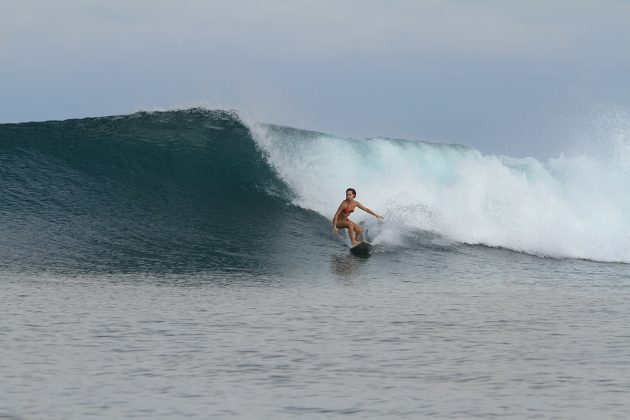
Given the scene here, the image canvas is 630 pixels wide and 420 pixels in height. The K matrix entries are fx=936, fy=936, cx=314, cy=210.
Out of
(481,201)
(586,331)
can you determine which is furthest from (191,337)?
(481,201)

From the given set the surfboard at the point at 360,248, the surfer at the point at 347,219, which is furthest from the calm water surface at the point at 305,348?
the surfer at the point at 347,219

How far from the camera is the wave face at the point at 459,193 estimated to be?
771 inches

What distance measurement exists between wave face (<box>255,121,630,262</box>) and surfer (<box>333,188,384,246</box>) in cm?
82

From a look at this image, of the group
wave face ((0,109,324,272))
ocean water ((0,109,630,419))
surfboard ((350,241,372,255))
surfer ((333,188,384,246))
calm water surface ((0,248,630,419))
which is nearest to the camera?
calm water surface ((0,248,630,419))

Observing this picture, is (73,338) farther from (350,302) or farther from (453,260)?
(453,260)

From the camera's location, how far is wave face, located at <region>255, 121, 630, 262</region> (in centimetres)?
1958

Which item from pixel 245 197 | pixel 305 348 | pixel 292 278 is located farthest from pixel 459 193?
pixel 305 348

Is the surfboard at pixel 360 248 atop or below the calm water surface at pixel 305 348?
atop

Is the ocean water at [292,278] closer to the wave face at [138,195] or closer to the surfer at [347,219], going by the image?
the wave face at [138,195]

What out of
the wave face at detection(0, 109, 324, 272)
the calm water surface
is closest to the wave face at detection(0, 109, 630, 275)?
the wave face at detection(0, 109, 324, 272)

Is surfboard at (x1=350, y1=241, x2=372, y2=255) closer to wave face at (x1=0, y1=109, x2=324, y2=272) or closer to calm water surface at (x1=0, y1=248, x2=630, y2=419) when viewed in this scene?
wave face at (x1=0, y1=109, x2=324, y2=272)

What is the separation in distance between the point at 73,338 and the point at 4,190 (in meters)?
11.4

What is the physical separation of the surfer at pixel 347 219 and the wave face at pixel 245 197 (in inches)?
17.7

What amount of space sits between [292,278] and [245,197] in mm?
7400
